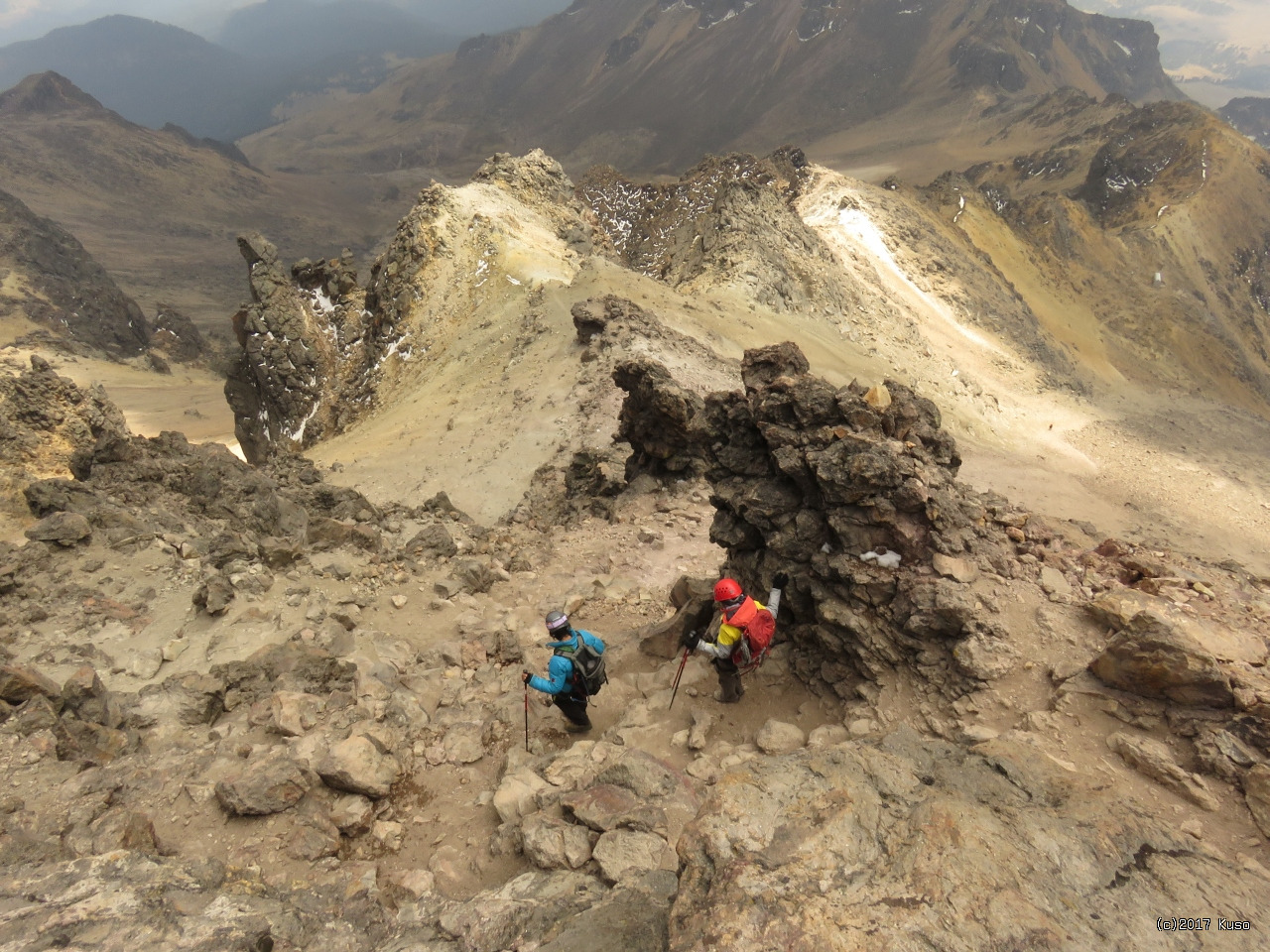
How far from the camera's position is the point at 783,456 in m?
6.64

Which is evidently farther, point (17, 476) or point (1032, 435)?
point (1032, 435)

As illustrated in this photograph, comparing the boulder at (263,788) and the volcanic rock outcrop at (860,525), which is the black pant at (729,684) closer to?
the volcanic rock outcrop at (860,525)

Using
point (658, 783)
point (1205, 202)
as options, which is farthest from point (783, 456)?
point (1205, 202)

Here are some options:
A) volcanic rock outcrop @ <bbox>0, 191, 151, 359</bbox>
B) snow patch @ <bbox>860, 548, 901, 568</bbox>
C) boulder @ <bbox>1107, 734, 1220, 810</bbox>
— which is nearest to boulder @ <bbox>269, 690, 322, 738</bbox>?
snow patch @ <bbox>860, 548, 901, 568</bbox>

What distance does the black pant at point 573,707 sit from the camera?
583cm

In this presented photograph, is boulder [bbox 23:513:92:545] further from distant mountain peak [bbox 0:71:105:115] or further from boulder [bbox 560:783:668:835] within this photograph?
distant mountain peak [bbox 0:71:105:115]

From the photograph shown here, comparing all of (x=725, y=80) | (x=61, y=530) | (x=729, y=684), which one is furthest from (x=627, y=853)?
(x=725, y=80)

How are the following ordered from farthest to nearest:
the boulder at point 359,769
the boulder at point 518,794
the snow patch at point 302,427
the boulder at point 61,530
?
the snow patch at point 302,427 → the boulder at point 61,530 → the boulder at point 359,769 → the boulder at point 518,794

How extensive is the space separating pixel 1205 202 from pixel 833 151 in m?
54.1

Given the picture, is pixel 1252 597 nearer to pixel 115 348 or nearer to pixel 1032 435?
pixel 1032 435

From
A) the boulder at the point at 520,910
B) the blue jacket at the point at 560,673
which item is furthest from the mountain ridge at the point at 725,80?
the boulder at the point at 520,910

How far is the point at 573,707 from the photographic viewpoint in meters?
5.91

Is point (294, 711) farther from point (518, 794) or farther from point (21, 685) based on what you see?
point (518, 794)

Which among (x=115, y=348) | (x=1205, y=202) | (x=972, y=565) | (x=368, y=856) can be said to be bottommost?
(x=115, y=348)
